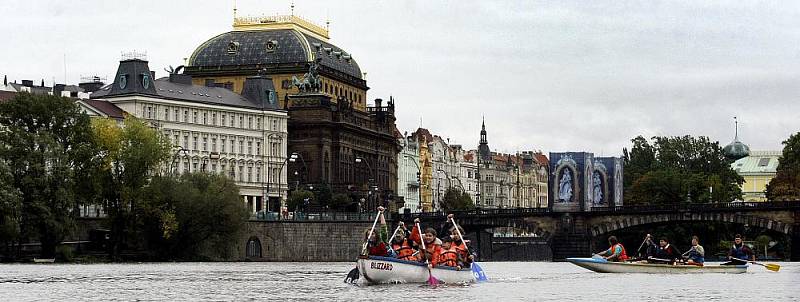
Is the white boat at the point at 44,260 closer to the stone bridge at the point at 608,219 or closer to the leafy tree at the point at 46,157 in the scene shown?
the leafy tree at the point at 46,157

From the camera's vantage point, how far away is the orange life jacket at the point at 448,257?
94812mm

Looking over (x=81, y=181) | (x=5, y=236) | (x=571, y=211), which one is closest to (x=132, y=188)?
(x=81, y=181)

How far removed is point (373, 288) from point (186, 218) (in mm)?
75656

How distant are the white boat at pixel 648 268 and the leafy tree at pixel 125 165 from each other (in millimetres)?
56652

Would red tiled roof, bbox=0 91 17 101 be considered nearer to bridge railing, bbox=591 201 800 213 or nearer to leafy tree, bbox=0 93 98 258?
leafy tree, bbox=0 93 98 258

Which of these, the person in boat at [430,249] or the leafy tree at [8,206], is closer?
the person in boat at [430,249]

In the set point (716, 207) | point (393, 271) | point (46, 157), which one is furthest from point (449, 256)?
point (716, 207)

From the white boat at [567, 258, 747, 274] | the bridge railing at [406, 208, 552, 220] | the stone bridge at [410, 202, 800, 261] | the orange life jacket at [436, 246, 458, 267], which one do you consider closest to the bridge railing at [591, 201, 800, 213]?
the stone bridge at [410, 202, 800, 261]

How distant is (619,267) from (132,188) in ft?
201

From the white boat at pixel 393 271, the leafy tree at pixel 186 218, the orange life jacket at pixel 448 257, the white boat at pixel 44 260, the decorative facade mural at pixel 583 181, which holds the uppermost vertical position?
the decorative facade mural at pixel 583 181

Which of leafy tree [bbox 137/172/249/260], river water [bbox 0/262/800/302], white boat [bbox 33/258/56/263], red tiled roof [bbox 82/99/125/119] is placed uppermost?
red tiled roof [bbox 82/99/125/119]

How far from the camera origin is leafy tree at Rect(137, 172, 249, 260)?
164m

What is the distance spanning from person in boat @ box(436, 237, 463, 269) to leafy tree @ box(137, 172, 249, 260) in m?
69.0

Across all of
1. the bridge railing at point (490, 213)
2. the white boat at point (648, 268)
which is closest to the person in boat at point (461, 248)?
the white boat at point (648, 268)
